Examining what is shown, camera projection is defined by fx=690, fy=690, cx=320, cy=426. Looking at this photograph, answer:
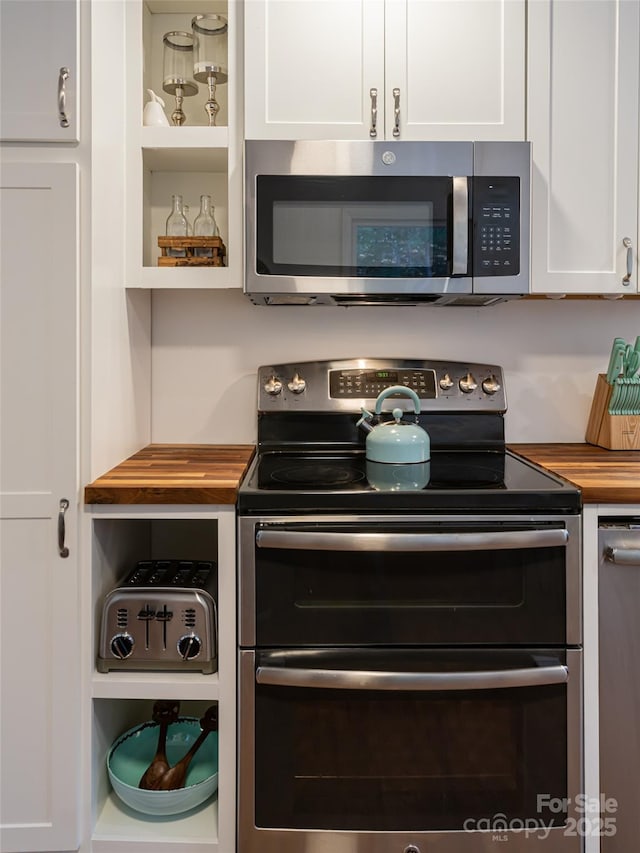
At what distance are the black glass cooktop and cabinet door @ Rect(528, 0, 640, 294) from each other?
0.55 meters

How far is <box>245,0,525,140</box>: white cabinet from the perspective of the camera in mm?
1763

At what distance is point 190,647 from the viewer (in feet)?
4.97

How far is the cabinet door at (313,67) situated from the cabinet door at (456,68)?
5 cm

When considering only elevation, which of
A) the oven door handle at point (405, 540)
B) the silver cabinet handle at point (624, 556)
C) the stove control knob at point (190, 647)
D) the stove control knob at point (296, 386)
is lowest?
the stove control knob at point (190, 647)

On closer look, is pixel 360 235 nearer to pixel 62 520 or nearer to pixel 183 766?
pixel 62 520

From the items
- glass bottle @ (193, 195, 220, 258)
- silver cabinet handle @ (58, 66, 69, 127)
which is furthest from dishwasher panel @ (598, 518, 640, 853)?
silver cabinet handle @ (58, 66, 69, 127)

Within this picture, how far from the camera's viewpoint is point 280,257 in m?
1.75

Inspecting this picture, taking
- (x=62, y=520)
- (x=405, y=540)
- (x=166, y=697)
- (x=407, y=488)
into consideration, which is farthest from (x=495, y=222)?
(x=166, y=697)

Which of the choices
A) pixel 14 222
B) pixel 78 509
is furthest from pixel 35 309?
pixel 78 509

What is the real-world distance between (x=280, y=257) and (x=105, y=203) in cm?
43

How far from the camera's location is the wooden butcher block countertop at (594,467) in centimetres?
148

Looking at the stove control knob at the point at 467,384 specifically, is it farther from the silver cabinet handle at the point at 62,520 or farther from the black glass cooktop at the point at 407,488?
the silver cabinet handle at the point at 62,520

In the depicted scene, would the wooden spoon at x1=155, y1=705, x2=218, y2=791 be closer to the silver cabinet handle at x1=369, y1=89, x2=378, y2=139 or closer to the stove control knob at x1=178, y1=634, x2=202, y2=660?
the stove control knob at x1=178, y1=634, x2=202, y2=660

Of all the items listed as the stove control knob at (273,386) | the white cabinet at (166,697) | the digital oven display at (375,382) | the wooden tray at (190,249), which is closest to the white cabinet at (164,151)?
the wooden tray at (190,249)
